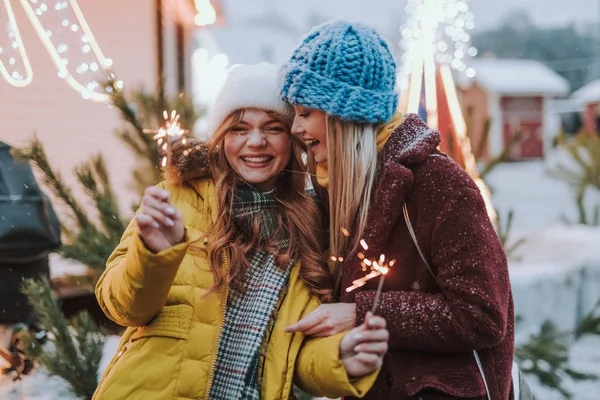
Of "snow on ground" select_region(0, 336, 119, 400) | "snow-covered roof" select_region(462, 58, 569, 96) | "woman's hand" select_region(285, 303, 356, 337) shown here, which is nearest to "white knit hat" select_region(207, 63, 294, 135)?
"woman's hand" select_region(285, 303, 356, 337)

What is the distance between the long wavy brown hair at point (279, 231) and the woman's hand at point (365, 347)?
296mm

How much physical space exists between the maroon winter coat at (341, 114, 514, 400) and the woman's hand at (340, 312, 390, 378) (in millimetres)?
114

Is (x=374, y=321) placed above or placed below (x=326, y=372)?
above

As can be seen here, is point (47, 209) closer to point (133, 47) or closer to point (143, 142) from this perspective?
point (143, 142)

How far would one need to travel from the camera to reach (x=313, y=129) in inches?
83.3

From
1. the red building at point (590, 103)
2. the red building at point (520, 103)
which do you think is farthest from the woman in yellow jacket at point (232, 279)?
the red building at point (590, 103)

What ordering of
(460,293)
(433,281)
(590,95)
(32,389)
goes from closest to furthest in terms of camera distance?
(460,293)
(433,281)
(32,389)
(590,95)

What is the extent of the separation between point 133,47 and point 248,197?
5136 millimetres

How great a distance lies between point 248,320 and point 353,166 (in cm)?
57

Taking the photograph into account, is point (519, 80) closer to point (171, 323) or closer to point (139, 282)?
point (171, 323)

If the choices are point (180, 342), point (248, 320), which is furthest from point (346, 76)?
point (180, 342)

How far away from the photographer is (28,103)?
21.5ft

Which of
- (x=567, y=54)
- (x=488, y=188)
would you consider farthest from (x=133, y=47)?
(x=567, y=54)

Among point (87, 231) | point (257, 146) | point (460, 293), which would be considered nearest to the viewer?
point (460, 293)
